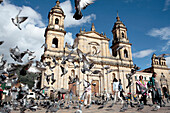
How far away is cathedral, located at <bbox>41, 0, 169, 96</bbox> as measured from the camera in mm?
21281

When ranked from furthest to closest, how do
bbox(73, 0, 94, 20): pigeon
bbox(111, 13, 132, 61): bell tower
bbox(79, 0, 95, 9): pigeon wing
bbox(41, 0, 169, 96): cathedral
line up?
bbox(111, 13, 132, 61): bell tower → bbox(41, 0, 169, 96): cathedral → bbox(79, 0, 95, 9): pigeon wing → bbox(73, 0, 94, 20): pigeon

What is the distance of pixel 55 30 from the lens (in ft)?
74.8

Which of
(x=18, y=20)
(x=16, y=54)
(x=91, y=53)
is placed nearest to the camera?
(x=18, y=20)

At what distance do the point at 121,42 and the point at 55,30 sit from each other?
572 inches

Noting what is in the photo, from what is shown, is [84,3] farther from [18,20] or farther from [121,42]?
[121,42]

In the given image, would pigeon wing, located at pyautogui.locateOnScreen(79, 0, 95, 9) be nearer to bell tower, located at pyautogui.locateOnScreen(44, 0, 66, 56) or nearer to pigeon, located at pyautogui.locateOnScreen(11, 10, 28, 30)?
pigeon, located at pyautogui.locateOnScreen(11, 10, 28, 30)

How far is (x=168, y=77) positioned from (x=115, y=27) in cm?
2015

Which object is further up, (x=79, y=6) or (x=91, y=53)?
(x=91, y=53)

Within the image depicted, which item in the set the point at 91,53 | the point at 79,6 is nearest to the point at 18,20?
the point at 79,6

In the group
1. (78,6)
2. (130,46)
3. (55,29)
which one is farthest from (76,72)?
(78,6)

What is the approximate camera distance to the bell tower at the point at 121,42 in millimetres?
27612

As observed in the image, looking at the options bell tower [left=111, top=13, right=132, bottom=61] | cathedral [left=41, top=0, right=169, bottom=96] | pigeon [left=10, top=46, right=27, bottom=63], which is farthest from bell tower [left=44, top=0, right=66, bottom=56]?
pigeon [left=10, top=46, right=27, bottom=63]

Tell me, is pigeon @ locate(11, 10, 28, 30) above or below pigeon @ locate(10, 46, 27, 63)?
above

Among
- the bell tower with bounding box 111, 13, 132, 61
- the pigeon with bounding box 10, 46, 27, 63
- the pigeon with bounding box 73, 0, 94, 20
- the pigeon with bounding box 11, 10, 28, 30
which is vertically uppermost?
the bell tower with bounding box 111, 13, 132, 61
